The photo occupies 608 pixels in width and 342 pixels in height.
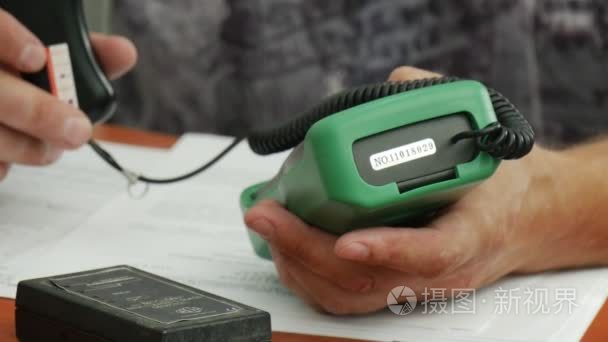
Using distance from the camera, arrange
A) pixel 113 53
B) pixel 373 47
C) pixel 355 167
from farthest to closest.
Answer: pixel 373 47, pixel 113 53, pixel 355 167

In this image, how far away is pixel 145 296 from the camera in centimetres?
52

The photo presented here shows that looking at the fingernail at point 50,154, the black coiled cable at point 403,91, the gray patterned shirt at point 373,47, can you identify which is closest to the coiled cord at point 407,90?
the black coiled cable at point 403,91

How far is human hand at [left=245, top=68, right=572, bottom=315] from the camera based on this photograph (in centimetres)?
53

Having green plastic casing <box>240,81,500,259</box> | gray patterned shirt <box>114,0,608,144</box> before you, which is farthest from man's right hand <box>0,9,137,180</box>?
gray patterned shirt <box>114,0,608,144</box>

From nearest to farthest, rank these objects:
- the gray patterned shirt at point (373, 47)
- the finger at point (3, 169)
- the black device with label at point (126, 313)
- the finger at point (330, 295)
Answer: the black device with label at point (126, 313), the finger at point (330, 295), the finger at point (3, 169), the gray patterned shirt at point (373, 47)

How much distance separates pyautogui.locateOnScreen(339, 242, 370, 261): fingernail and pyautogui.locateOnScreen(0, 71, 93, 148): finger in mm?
318

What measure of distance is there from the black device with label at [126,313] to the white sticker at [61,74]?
0.89 feet

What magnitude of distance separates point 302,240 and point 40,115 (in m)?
0.29

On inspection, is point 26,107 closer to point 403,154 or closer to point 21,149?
point 21,149

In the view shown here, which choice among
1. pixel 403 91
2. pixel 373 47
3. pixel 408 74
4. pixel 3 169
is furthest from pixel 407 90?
pixel 373 47

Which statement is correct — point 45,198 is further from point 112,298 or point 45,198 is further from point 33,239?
point 112,298

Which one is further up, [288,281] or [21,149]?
[21,149]

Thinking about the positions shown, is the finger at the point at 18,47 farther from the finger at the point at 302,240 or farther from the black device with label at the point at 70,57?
the finger at the point at 302,240

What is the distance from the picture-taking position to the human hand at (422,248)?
0.53 m
